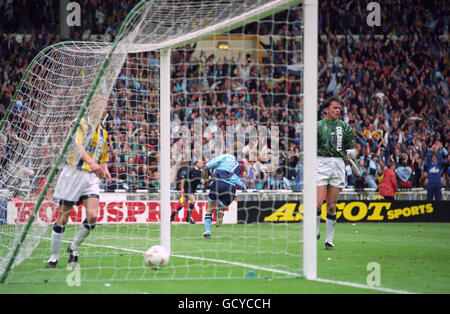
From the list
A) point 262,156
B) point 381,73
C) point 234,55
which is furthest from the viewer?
point 234,55

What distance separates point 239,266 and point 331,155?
3.11 meters

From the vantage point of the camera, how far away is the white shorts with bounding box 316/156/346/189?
10.6 m

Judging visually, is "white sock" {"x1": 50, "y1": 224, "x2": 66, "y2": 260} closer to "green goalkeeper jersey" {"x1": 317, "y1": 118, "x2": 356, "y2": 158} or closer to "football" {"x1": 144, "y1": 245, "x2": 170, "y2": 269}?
"football" {"x1": 144, "y1": 245, "x2": 170, "y2": 269}

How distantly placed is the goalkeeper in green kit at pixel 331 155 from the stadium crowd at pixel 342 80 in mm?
5173

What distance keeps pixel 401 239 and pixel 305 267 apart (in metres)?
6.28

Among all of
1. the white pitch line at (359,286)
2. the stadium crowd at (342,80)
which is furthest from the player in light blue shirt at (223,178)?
the white pitch line at (359,286)

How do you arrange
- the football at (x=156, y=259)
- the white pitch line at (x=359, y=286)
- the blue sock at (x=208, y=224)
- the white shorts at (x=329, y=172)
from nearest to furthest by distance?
the white pitch line at (x=359, y=286)
the football at (x=156, y=259)
the white shorts at (x=329, y=172)
the blue sock at (x=208, y=224)

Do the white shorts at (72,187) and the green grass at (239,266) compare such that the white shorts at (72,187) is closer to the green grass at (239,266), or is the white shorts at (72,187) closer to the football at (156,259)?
the green grass at (239,266)

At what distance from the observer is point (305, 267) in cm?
723

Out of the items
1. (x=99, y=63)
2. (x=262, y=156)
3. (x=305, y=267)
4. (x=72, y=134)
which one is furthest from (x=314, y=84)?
(x=262, y=156)

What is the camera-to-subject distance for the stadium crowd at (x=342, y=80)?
59.0 ft

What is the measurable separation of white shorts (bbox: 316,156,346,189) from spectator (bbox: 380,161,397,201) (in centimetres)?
911

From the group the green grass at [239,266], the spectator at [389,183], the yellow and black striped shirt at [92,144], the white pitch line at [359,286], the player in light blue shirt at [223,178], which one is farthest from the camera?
the spectator at [389,183]

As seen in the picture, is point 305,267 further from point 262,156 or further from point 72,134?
point 262,156
